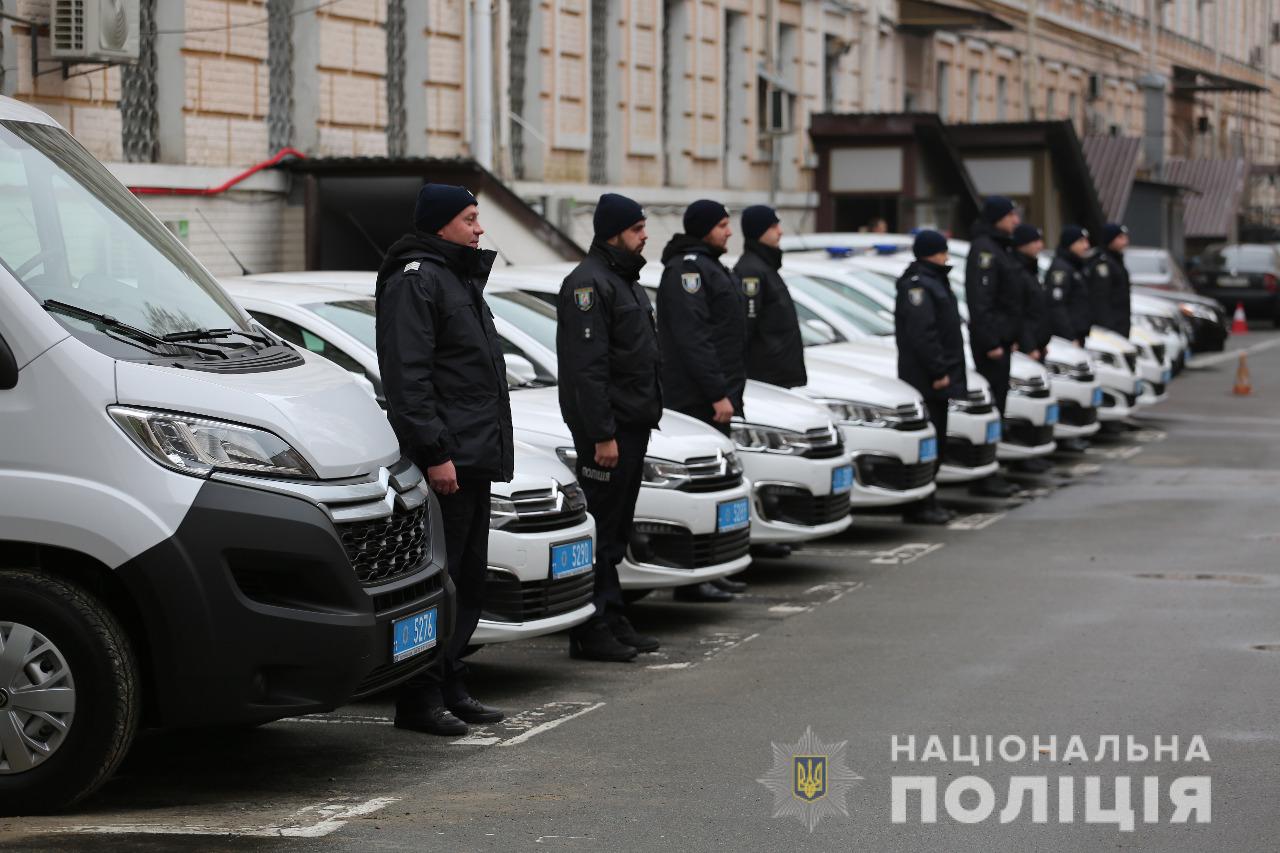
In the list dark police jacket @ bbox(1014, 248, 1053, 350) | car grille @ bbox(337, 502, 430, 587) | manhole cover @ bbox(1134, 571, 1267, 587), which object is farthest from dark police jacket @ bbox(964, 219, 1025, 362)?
car grille @ bbox(337, 502, 430, 587)

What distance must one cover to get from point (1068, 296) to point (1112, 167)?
76.3 feet

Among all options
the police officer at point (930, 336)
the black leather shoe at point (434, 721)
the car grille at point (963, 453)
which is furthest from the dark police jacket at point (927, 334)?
the black leather shoe at point (434, 721)

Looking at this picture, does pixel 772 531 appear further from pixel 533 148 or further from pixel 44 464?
pixel 533 148

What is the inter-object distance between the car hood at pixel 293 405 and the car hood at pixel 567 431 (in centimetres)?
252

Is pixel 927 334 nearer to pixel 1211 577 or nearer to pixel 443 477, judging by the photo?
pixel 1211 577

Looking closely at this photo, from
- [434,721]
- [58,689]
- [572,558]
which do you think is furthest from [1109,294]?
[58,689]

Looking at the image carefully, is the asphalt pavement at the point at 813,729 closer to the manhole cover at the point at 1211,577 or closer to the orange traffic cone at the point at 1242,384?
the manhole cover at the point at 1211,577

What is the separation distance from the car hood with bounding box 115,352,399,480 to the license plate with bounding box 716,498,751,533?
122 inches

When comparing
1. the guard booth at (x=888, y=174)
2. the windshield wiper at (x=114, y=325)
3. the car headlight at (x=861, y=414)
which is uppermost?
the guard booth at (x=888, y=174)

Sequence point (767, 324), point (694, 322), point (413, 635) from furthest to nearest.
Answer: point (767, 324) → point (694, 322) → point (413, 635)

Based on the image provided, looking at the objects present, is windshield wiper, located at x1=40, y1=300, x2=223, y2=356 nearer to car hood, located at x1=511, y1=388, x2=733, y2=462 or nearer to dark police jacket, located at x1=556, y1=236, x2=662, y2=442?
dark police jacket, located at x1=556, y1=236, x2=662, y2=442

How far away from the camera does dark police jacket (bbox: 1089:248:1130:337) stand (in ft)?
68.2

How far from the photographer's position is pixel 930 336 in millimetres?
14047

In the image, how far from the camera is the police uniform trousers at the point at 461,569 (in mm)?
7719
